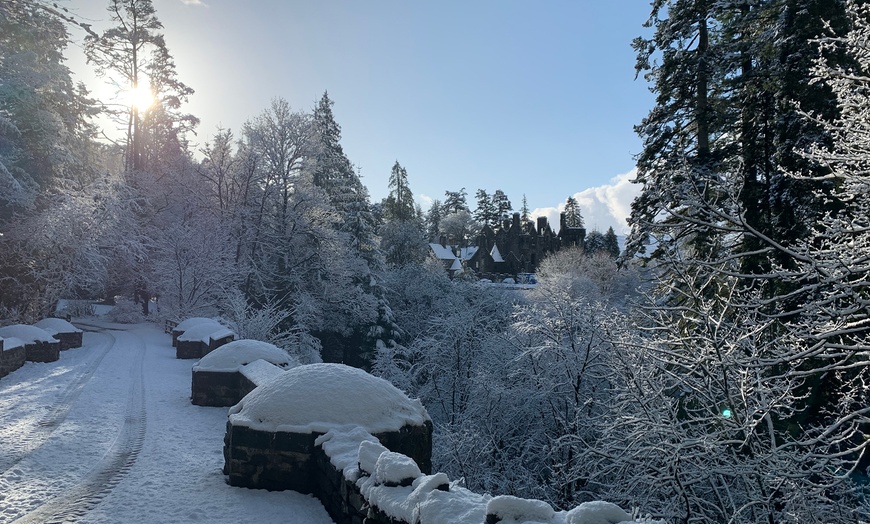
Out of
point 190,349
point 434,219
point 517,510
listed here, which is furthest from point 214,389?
point 434,219

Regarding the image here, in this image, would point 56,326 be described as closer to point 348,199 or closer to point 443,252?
point 348,199

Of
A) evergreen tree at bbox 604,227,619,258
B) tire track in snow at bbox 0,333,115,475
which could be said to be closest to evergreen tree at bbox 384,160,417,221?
evergreen tree at bbox 604,227,619,258

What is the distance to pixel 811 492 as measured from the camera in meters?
5.67

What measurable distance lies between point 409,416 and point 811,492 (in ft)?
15.4

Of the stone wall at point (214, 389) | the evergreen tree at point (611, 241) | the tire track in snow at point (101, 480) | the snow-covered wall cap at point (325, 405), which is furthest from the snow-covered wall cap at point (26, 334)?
the evergreen tree at point (611, 241)

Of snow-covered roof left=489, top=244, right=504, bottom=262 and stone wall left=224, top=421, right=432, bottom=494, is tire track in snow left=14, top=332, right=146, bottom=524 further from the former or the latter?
snow-covered roof left=489, top=244, right=504, bottom=262

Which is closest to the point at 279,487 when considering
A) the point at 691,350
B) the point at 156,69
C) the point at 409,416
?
the point at 409,416

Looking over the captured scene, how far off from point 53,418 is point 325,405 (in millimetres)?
6208

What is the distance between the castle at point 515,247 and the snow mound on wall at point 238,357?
52.1 metres

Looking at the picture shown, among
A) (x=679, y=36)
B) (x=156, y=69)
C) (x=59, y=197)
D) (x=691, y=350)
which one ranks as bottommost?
(x=691, y=350)

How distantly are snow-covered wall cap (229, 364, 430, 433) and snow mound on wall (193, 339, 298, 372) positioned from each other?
4194mm

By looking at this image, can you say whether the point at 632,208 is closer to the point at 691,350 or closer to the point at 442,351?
the point at 691,350

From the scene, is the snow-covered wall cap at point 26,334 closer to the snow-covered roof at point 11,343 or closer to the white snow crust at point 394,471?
the snow-covered roof at point 11,343

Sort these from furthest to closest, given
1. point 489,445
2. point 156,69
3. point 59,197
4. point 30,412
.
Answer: point 156,69 < point 59,197 < point 489,445 < point 30,412
